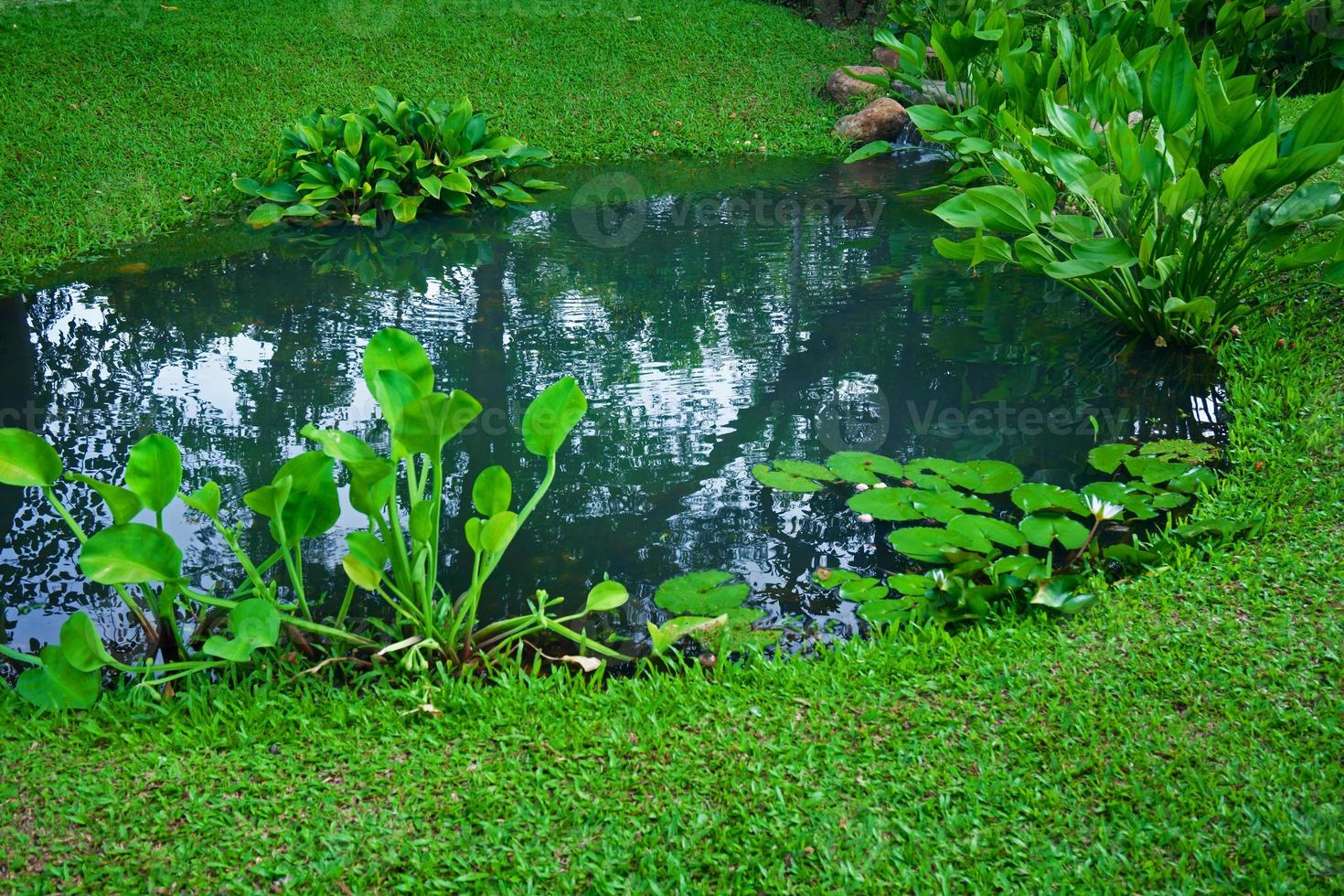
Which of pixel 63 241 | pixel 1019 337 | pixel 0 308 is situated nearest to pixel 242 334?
pixel 0 308

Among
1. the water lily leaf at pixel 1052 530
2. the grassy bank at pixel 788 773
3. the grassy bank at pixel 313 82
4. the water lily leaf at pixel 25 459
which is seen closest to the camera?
the grassy bank at pixel 788 773

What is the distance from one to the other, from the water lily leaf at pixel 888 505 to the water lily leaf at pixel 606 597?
0.86m

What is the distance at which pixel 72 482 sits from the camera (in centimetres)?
338

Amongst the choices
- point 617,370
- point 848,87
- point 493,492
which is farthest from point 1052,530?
point 848,87

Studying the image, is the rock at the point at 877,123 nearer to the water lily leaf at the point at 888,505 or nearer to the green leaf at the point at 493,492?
the water lily leaf at the point at 888,505

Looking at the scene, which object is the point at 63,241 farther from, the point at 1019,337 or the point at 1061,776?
the point at 1061,776

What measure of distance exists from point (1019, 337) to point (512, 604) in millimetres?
2575

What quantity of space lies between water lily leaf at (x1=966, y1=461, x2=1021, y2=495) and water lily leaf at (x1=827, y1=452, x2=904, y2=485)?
236 mm

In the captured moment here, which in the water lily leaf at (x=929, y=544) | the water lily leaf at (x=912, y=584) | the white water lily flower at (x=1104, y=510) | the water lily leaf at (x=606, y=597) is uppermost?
the white water lily flower at (x=1104, y=510)

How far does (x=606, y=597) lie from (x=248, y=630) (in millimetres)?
796

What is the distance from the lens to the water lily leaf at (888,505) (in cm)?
298

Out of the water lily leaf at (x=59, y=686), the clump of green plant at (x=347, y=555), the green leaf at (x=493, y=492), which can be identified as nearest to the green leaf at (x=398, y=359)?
the clump of green plant at (x=347, y=555)

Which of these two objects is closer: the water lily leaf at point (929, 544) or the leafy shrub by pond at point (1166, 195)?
the water lily leaf at point (929, 544)

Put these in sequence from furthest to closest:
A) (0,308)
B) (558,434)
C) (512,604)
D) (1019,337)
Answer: (0,308) → (1019,337) → (512,604) → (558,434)
